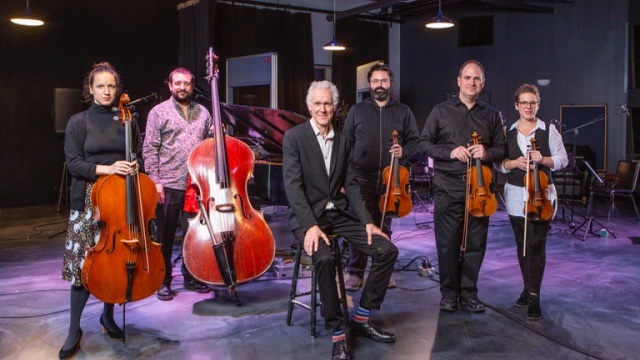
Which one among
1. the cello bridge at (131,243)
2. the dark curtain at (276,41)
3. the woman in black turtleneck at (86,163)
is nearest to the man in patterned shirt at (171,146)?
the woman in black turtleneck at (86,163)

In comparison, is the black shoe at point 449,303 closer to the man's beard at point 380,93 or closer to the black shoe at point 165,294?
the man's beard at point 380,93

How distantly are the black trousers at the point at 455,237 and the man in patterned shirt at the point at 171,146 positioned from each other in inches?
70.3

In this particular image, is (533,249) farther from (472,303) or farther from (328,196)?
(328,196)

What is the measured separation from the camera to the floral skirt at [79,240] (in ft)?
9.89

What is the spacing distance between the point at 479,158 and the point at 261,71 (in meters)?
6.23

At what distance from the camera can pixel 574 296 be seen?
427cm

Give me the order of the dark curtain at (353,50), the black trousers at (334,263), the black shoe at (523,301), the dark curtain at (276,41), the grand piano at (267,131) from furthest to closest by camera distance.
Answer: the dark curtain at (353,50)
the dark curtain at (276,41)
the grand piano at (267,131)
the black shoe at (523,301)
the black trousers at (334,263)

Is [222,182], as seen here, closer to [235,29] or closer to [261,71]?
[261,71]

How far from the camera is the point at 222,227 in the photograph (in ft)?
11.3

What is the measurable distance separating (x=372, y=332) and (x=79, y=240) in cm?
172

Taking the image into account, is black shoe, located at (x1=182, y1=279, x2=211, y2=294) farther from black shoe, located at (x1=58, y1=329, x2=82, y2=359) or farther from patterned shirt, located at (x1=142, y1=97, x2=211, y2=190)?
black shoe, located at (x1=58, y1=329, x2=82, y2=359)

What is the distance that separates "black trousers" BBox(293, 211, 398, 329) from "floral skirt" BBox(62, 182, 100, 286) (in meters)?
1.12

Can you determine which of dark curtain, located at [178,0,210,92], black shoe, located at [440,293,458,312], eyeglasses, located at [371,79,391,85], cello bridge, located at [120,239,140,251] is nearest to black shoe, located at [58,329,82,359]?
cello bridge, located at [120,239,140,251]

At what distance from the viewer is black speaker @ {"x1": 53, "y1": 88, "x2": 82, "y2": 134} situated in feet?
26.8
